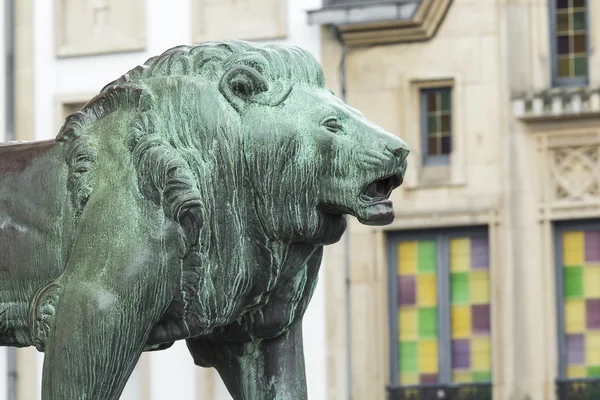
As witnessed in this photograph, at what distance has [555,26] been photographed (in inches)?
963

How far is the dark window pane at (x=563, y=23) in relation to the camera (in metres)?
24.5

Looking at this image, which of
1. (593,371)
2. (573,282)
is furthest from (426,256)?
(593,371)

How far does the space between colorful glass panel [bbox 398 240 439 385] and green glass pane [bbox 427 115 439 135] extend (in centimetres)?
119

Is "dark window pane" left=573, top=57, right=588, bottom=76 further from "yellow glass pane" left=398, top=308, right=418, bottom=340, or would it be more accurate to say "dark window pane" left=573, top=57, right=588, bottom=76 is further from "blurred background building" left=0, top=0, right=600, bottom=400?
"yellow glass pane" left=398, top=308, right=418, bottom=340

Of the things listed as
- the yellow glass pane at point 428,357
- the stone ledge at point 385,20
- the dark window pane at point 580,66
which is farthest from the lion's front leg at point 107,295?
the yellow glass pane at point 428,357

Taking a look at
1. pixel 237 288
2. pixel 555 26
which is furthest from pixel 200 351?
pixel 555 26

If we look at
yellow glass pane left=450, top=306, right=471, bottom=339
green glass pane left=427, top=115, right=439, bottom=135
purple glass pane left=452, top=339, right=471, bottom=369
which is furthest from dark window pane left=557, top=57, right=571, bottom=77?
purple glass pane left=452, top=339, right=471, bottom=369

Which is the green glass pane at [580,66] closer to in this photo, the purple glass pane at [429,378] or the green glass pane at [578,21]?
the green glass pane at [578,21]

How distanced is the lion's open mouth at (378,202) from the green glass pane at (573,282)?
61.0ft

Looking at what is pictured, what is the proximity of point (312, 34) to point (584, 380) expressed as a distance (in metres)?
4.68

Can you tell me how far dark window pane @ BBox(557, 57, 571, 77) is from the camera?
24.6m

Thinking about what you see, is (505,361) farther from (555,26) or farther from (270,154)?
(270,154)

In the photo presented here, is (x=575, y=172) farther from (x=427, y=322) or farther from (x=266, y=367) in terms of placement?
(x=266, y=367)

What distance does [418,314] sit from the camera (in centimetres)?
2556
